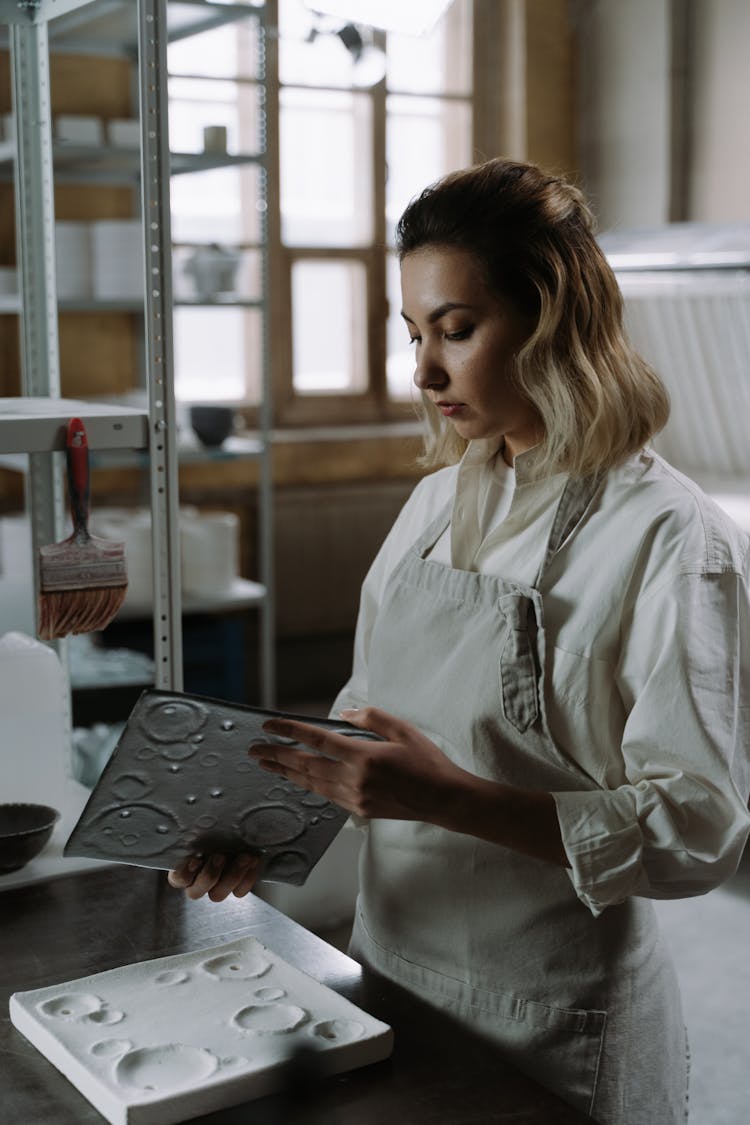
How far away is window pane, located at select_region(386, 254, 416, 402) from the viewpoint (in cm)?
546

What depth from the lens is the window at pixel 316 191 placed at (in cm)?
499

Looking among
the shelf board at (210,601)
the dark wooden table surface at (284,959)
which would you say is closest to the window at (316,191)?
the shelf board at (210,601)

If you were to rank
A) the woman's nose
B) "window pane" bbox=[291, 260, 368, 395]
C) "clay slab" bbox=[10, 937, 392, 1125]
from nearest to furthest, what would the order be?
"clay slab" bbox=[10, 937, 392, 1125], the woman's nose, "window pane" bbox=[291, 260, 368, 395]

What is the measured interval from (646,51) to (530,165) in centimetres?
424

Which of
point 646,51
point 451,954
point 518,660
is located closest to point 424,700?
point 518,660

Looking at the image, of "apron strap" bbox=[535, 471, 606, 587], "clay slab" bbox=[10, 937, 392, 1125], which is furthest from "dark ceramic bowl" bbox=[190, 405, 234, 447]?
"clay slab" bbox=[10, 937, 392, 1125]

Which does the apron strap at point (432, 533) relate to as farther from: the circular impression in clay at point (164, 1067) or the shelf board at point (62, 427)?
the circular impression in clay at point (164, 1067)

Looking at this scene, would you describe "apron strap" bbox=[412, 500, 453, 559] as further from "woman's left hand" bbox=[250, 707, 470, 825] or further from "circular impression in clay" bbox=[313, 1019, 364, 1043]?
"circular impression in clay" bbox=[313, 1019, 364, 1043]

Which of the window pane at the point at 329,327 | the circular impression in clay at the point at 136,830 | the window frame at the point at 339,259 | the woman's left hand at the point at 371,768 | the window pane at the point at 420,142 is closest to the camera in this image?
the woman's left hand at the point at 371,768

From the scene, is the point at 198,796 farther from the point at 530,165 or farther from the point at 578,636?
the point at 530,165

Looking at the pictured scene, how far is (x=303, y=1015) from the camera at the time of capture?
1.21 meters

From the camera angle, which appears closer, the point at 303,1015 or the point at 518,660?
the point at 303,1015

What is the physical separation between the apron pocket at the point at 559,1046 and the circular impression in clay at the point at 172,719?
1.53 ft

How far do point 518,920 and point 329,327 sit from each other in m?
4.16
